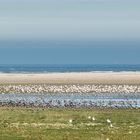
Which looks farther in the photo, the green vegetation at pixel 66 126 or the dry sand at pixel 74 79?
the dry sand at pixel 74 79

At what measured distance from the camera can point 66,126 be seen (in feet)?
106

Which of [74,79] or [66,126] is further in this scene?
[74,79]

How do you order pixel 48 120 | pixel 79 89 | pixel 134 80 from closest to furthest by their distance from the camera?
1. pixel 48 120
2. pixel 79 89
3. pixel 134 80

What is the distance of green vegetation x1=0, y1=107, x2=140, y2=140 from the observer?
1081 inches

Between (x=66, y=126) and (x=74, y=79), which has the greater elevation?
(x=74, y=79)

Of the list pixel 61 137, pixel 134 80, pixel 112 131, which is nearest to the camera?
pixel 61 137

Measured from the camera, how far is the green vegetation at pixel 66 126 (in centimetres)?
2747

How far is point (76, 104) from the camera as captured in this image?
50781mm

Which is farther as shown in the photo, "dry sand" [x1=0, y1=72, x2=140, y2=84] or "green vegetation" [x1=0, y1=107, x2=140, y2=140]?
"dry sand" [x1=0, y1=72, x2=140, y2=84]

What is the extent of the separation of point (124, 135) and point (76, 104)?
23330 mm

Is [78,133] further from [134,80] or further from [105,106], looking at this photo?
[134,80]

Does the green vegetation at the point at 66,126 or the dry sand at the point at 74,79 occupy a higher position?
the dry sand at the point at 74,79

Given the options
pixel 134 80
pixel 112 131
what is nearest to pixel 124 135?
pixel 112 131

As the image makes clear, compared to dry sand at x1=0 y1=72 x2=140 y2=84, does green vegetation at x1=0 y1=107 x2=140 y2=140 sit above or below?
below
